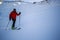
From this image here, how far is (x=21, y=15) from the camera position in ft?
5.48

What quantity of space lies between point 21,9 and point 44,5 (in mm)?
246

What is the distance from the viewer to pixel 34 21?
167 centimetres

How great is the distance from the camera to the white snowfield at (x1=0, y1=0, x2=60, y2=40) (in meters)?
1.65

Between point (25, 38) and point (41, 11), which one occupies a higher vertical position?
point (41, 11)

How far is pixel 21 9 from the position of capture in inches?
65.7

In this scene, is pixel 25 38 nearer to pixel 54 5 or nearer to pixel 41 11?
pixel 41 11

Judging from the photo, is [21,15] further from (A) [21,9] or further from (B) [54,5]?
(B) [54,5]

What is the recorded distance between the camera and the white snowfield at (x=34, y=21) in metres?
1.65

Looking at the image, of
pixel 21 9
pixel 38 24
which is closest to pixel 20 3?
pixel 21 9

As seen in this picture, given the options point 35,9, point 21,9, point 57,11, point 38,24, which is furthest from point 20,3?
point 57,11

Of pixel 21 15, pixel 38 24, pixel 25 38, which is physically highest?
pixel 21 15

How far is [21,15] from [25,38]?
0.25 metres

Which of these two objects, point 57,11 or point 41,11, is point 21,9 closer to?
point 41,11

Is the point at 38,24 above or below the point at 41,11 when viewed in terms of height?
below
